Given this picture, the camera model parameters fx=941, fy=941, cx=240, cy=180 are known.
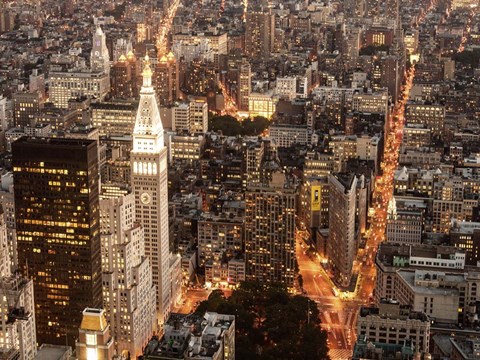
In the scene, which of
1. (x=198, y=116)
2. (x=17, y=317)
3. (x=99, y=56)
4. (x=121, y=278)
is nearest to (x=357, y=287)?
(x=121, y=278)

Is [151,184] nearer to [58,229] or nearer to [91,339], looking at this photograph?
[58,229]

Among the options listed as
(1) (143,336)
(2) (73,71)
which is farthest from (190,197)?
(2) (73,71)

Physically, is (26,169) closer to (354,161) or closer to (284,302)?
(284,302)

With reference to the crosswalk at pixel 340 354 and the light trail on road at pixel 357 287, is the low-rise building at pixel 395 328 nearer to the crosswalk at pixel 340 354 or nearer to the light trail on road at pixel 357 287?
the crosswalk at pixel 340 354

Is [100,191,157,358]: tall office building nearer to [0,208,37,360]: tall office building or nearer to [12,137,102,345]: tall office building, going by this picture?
[12,137,102,345]: tall office building

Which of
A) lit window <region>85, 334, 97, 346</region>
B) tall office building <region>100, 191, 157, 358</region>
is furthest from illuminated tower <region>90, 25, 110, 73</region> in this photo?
lit window <region>85, 334, 97, 346</region>
